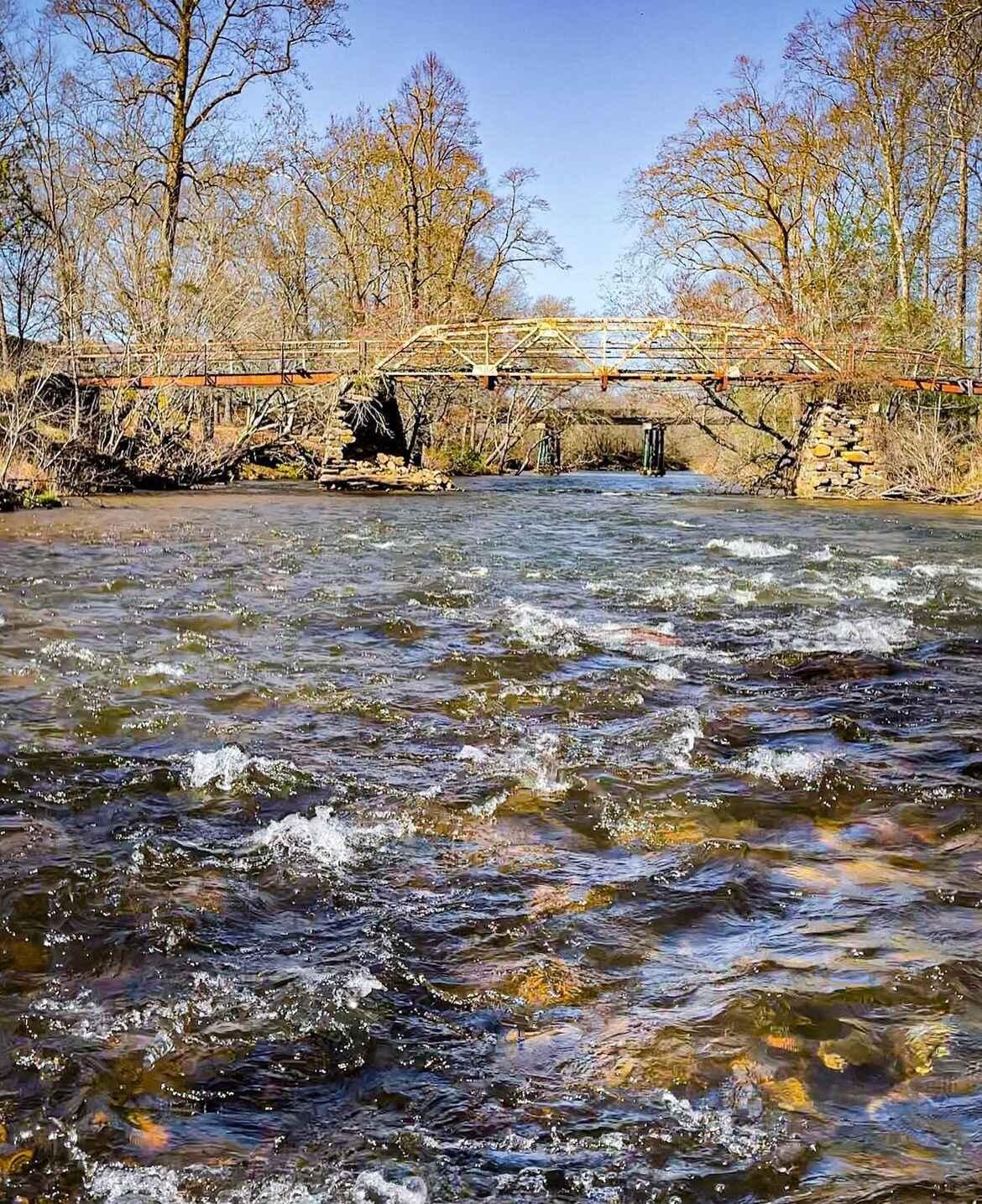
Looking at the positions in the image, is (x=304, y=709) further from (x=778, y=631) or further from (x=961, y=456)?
(x=961, y=456)

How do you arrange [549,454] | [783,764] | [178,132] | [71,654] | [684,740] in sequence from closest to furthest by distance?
[783,764]
[684,740]
[71,654]
[178,132]
[549,454]

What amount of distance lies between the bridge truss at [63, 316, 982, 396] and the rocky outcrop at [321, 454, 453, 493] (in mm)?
2133

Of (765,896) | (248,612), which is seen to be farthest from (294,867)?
(248,612)

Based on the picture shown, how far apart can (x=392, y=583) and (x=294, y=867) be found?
6.26m

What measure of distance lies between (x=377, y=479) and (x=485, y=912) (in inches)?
843

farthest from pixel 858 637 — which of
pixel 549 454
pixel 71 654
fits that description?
pixel 549 454

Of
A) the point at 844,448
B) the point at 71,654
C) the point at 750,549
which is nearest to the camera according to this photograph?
the point at 71,654

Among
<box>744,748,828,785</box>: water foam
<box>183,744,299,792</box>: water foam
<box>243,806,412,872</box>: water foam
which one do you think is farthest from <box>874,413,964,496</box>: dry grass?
<box>243,806,412,872</box>: water foam

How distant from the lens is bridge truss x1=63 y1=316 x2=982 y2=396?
2283 centimetres

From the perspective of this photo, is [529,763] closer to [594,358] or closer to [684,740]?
[684,740]

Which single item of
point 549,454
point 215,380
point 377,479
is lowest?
point 377,479

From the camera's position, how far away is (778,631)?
797 centimetres

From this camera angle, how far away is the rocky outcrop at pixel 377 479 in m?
24.2

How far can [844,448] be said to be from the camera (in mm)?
23688
